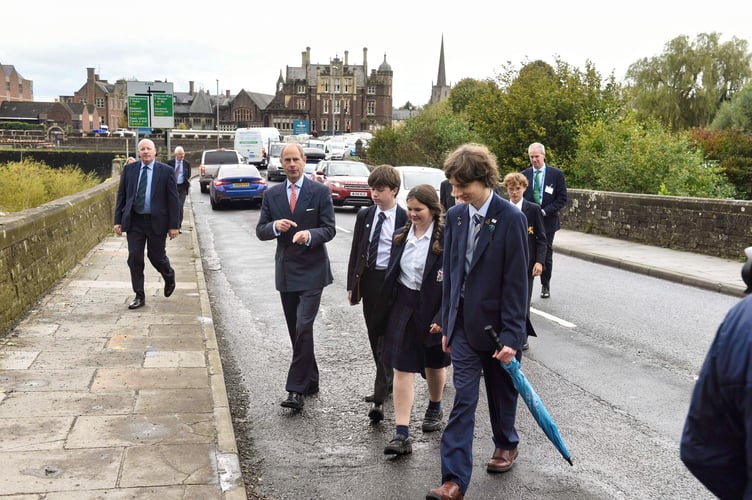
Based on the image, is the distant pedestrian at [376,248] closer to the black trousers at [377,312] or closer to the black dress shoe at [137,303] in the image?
the black trousers at [377,312]

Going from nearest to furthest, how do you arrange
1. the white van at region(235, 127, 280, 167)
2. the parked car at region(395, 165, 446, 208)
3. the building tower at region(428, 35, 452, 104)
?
the parked car at region(395, 165, 446, 208) → the white van at region(235, 127, 280, 167) → the building tower at region(428, 35, 452, 104)

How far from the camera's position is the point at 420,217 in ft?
16.9

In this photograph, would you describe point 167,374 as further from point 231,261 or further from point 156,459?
point 231,261

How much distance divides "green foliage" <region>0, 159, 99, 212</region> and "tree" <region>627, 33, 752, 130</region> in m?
35.4

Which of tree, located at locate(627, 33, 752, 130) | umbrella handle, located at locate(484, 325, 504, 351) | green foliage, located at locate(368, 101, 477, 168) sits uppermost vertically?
tree, located at locate(627, 33, 752, 130)

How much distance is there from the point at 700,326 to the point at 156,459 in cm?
682

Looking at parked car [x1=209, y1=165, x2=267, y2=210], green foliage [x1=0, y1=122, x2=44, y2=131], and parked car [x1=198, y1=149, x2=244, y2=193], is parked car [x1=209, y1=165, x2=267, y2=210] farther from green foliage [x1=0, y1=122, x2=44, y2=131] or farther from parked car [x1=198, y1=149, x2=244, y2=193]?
green foliage [x1=0, y1=122, x2=44, y2=131]

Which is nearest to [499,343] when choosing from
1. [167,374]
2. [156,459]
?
[156,459]

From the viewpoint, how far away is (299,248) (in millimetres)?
6137

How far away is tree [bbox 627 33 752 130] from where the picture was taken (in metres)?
48.5

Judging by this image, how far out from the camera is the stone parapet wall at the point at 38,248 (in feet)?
25.9

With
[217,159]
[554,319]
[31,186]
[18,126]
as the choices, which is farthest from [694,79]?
[18,126]

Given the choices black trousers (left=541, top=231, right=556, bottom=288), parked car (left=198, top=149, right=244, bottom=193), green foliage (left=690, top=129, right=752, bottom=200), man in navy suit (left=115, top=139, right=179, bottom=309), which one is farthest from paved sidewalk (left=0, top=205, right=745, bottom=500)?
green foliage (left=690, top=129, right=752, bottom=200)

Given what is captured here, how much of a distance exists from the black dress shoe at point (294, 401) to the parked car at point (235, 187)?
69.2 feet
